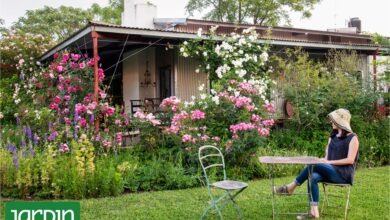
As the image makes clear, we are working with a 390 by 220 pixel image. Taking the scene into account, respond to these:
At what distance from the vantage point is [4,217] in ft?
17.1

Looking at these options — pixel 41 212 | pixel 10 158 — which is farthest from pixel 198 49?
pixel 41 212

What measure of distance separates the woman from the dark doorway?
23.8 feet

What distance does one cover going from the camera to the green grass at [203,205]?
5.31 m

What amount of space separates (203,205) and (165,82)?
7.06 meters

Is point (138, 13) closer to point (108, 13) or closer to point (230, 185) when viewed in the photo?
point (230, 185)

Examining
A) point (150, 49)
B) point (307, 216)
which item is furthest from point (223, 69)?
point (307, 216)

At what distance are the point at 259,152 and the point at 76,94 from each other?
4194 mm

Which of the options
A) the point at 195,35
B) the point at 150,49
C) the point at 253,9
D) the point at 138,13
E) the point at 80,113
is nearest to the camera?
the point at 80,113

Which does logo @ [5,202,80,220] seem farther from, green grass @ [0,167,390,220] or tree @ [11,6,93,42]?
tree @ [11,6,93,42]

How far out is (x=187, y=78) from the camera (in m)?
11.6

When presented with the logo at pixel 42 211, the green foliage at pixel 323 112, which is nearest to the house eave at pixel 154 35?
the green foliage at pixel 323 112

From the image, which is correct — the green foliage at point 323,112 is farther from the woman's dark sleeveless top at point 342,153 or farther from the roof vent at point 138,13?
the roof vent at point 138,13

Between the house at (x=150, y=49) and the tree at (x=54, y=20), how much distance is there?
16.5 metres

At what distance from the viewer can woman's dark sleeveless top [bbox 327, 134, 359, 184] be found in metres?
5.07
